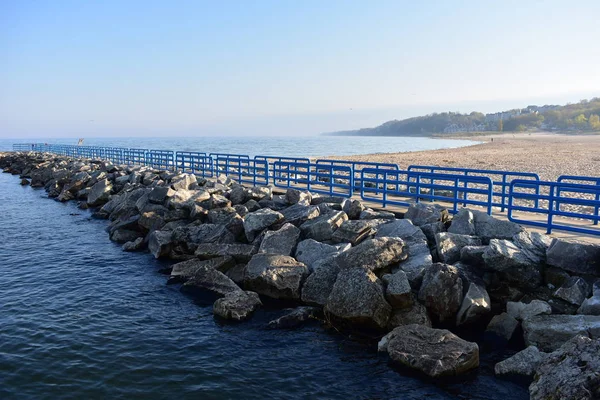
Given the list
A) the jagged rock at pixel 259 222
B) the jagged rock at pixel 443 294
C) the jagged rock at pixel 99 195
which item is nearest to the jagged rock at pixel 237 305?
the jagged rock at pixel 259 222

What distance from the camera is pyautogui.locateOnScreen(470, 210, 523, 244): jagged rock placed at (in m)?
9.45

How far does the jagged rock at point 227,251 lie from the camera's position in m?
11.1

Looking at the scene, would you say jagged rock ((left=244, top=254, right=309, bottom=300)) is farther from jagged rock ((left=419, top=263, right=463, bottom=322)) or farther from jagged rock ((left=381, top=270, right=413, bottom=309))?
jagged rock ((left=419, top=263, right=463, bottom=322))

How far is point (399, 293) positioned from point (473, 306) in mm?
1166

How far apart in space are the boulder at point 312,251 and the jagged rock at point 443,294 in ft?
8.37

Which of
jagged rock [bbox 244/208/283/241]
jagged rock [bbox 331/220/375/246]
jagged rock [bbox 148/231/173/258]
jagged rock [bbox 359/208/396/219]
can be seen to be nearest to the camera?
jagged rock [bbox 331/220/375/246]

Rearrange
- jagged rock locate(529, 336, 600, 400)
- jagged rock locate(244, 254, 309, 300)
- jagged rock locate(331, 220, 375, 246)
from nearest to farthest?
jagged rock locate(529, 336, 600, 400)
jagged rock locate(244, 254, 309, 300)
jagged rock locate(331, 220, 375, 246)

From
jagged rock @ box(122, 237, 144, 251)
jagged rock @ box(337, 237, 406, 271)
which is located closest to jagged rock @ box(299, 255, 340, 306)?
jagged rock @ box(337, 237, 406, 271)

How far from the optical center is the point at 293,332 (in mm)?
8180

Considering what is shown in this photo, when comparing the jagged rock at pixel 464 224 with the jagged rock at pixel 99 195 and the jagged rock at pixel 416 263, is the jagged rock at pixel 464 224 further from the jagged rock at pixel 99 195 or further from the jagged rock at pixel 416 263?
the jagged rock at pixel 99 195

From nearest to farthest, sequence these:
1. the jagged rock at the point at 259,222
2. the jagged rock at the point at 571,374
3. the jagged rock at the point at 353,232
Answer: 1. the jagged rock at the point at 571,374
2. the jagged rock at the point at 353,232
3. the jagged rock at the point at 259,222

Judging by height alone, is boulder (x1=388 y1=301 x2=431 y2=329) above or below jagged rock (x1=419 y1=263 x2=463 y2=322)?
below

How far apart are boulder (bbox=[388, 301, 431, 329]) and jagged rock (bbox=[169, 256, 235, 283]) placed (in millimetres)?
4374

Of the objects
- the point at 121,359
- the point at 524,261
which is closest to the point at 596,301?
the point at 524,261
